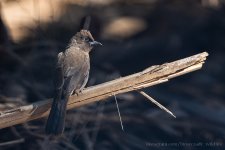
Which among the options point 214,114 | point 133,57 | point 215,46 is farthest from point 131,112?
point 215,46

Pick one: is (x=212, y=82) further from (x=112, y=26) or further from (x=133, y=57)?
(x=112, y=26)

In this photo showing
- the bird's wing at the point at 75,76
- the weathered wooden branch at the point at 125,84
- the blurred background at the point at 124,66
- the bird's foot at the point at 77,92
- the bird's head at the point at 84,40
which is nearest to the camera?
the weathered wooden branch at the point at 125,84

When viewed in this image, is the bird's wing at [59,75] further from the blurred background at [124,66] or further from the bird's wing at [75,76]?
the blurred background at [124,66]

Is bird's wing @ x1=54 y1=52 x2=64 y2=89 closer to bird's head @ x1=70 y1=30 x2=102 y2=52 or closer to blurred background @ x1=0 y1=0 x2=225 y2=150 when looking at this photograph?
bird's head @ x1=70 y1=30 x2=102 y2=52

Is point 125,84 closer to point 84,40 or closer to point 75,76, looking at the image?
point 75,76

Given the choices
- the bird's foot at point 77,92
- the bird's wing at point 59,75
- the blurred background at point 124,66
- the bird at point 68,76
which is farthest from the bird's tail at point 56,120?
the blurred background at point 124,66
